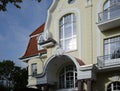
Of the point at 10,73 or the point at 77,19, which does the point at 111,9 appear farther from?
the point at 10,73

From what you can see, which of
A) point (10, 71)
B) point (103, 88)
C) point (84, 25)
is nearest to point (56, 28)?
point (84, 25)

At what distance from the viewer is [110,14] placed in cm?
2536

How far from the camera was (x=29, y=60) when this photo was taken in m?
33.1

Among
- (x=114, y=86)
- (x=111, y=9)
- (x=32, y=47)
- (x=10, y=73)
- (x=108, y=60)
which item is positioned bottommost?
(x=114, y=86)

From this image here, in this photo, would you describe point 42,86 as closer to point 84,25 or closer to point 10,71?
point 84,25

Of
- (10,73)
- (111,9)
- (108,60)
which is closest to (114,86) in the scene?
(108,60)

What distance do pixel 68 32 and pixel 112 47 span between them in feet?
15.7

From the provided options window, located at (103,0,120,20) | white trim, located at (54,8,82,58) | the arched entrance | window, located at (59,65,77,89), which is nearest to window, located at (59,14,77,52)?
white trim, located at (54,8,82,58)

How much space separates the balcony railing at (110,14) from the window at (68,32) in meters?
3.26

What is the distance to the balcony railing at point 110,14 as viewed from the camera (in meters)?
24.8

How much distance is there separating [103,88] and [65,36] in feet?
19.9

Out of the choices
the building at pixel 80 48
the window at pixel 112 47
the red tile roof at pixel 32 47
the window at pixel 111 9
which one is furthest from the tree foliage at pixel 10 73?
the window at pixel 111 9

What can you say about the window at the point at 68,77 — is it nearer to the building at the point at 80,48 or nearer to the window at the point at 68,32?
the building at the point at 80,48

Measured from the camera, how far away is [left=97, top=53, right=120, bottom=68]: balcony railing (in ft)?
79.5
